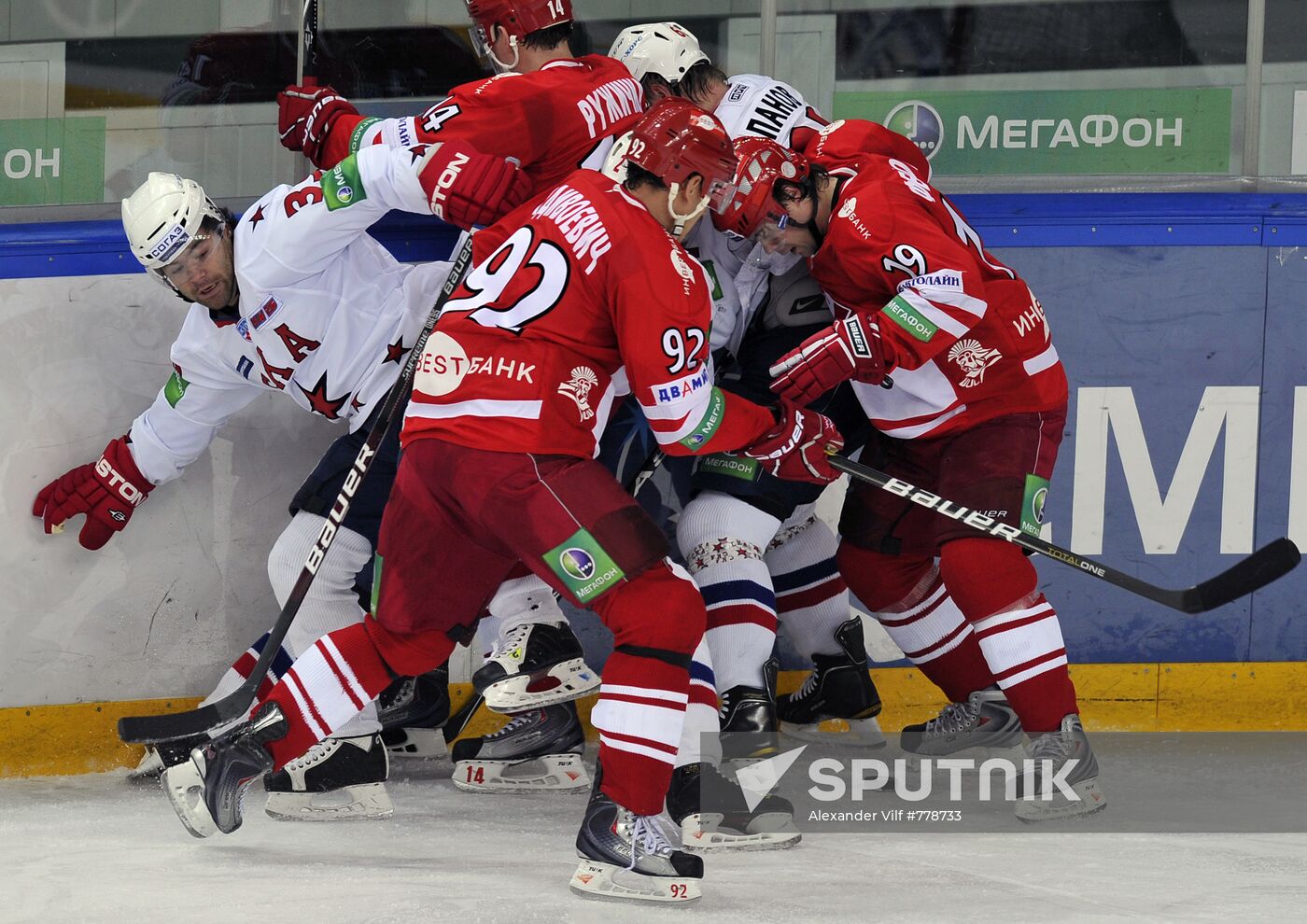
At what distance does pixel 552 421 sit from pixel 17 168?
5.42 feet

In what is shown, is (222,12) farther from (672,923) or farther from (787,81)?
(672,923)

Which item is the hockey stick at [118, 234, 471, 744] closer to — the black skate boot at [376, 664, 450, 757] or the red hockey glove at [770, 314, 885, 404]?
the black skate boot at [376, 664, 450, 757]

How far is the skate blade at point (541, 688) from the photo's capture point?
272 centimetres

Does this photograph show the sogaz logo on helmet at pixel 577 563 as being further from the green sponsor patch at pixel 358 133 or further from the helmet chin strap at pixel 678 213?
the green sponsor patch at pixel 358 133

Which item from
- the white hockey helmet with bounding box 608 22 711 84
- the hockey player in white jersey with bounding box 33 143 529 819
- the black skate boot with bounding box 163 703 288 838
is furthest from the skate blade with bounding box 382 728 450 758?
the white hockey helmet with bounding box 608 22 711 84

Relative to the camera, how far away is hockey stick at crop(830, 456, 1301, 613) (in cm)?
272

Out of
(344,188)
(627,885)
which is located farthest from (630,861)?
(344,188)

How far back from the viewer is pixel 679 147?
2.38 metres

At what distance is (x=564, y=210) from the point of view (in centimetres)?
238

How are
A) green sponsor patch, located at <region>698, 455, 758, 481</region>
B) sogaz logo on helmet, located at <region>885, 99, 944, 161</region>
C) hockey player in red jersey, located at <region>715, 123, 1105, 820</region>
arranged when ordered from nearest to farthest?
1. hockey player in red jersey, located at <region>715, 123, 1105, 820</region>
2. green sponsor patch, located at <region>698, 455, 758, 481</region>
3. sogaz logo on helmet, located at <region>885, 99, 944, 161</region>

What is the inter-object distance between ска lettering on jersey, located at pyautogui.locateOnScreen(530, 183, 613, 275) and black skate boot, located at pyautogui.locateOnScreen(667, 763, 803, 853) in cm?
82

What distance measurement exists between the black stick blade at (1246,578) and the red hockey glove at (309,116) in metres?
1.77

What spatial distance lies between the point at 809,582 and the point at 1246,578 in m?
0.79

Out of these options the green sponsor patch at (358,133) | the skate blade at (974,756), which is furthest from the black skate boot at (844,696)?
the green sponsor patch at (358,133)
